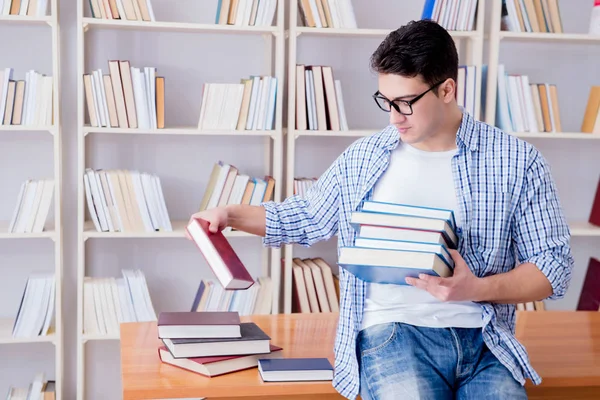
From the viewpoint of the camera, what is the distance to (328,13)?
3.02 m

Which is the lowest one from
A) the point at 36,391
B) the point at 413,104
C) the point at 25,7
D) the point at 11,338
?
the point at 36,391

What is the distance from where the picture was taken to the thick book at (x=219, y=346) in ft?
5.96

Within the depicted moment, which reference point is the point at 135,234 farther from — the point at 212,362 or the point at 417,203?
the point at 417,203

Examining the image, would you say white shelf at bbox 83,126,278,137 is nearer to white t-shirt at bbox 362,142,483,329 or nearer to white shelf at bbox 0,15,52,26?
white shelf at bbox 0,15,52,26

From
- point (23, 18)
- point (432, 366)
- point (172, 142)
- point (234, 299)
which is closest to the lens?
point (432, 366)

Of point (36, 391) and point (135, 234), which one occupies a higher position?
point (135, 234)

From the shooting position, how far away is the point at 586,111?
3352mm

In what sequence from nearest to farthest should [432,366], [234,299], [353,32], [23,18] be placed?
1. [432,366]
2. [23,18]
3. [353,32]
4. [234,299]

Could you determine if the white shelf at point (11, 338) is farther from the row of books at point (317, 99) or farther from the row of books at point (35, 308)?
the row of books at point (317, 99)

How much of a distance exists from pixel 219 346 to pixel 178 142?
159 cm

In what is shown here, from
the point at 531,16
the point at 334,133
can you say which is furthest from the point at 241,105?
the point at 531,16

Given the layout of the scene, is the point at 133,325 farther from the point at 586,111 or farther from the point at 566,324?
the point at 586,111

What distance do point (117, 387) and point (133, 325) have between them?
1331mm

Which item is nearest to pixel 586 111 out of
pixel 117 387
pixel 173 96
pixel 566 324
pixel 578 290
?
pixel 578 290
